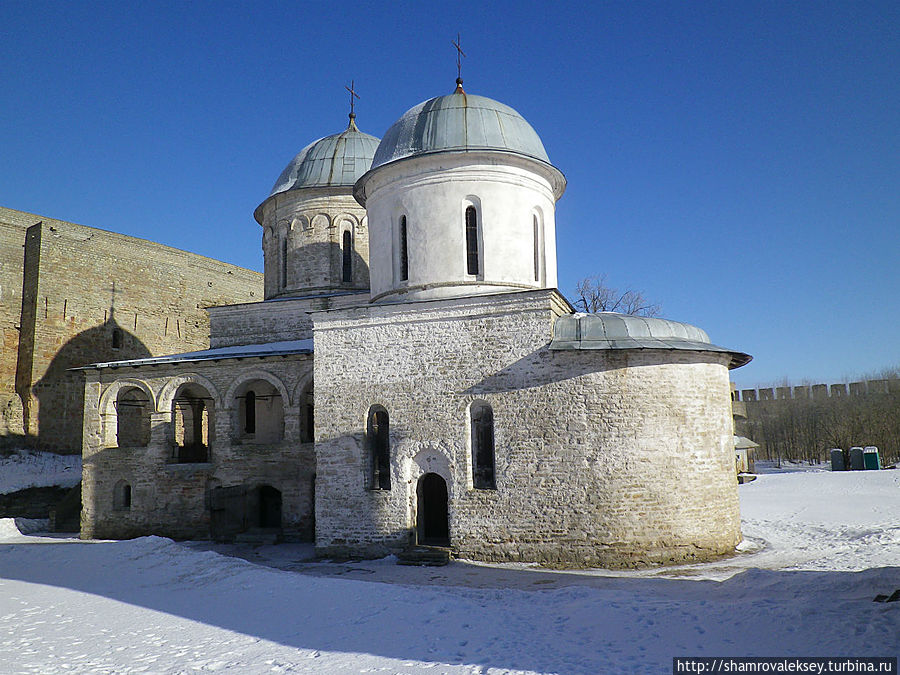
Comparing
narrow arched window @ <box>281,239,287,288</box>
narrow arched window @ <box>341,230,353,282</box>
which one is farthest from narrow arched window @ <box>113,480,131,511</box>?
narrow arched window @ <box>341,230,353,282</box>

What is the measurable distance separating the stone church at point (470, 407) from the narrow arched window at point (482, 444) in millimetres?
28

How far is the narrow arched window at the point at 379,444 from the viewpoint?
12977mm

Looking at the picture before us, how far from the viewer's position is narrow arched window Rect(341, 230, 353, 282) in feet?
63.7

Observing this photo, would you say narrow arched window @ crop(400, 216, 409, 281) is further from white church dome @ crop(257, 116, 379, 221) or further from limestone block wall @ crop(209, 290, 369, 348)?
white church dome @ crop(257, 116, 379, 221)

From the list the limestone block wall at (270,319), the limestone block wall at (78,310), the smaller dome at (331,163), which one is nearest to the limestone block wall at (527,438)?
the limestone block wall at (270,319)

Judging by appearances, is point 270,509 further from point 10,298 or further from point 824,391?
point 824,391

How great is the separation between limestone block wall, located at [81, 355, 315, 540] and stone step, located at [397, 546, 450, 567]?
422 centimetres

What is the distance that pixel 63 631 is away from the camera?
8133 millimetres

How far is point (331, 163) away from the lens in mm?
19641

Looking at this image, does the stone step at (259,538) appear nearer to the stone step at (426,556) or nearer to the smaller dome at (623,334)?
the stone step at (426,556)

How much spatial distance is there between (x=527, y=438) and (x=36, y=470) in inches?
720

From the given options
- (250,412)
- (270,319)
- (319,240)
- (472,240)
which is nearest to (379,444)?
(472,240)

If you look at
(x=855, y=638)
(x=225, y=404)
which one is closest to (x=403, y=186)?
(x=225, y=404)

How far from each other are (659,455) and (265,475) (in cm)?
925
